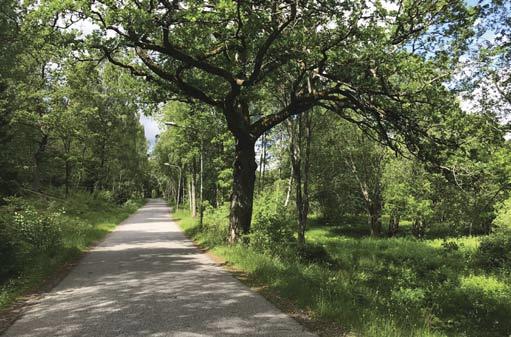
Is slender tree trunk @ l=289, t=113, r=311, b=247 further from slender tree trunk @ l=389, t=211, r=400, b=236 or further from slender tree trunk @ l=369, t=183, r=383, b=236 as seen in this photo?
slender tree trunk @ l=389, t=211, r=400, b=236

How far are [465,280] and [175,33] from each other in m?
13.5

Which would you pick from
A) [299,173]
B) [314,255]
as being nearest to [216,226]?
[299,173]

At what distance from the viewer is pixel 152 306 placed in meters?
7.51

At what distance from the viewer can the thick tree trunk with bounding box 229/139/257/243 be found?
49.0 ft

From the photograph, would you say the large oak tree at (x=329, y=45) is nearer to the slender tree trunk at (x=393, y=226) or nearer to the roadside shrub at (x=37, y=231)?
the roadside shrub at (x=37, y=231)

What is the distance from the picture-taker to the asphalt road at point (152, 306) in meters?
6.21

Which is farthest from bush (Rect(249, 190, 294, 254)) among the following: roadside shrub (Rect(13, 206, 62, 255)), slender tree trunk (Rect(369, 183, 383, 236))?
slender tree trunk (Rect(369, 183, 383, 236))

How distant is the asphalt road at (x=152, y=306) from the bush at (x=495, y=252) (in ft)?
44.9

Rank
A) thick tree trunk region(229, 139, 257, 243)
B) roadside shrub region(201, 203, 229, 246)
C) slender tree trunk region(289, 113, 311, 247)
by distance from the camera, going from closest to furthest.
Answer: thick tree trunk region(229, 139, 257, 243)
roadside shrub region(201, 203, 229, 246)
slender tree trunk region(289, 113, 311, 247)

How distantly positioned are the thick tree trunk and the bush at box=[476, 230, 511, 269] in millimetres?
11504

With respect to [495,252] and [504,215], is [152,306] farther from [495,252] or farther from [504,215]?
[504,215]

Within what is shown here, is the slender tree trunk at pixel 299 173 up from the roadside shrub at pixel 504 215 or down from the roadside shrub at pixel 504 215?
up

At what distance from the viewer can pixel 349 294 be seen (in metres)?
8.34

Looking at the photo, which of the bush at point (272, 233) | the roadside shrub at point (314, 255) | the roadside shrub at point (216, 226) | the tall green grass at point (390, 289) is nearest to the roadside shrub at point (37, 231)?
the tall green grass at point (390, 289)
